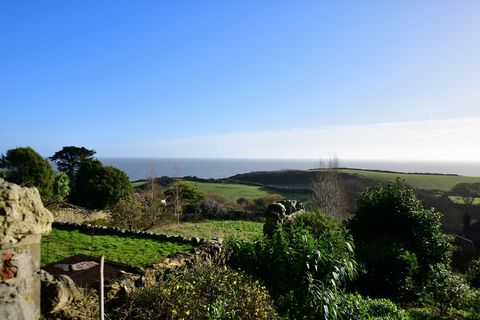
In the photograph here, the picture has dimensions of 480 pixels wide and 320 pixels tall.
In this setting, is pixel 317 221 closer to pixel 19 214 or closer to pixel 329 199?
pixel 19 214

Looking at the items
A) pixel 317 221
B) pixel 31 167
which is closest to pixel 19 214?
pixel 317 221

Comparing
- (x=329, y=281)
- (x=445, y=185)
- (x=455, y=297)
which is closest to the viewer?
(x=329, y=281)

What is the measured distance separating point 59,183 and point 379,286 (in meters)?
18.5

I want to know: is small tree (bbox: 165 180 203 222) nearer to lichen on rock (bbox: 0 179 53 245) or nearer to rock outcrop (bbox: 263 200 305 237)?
rock outcrop (bbox: 263 200 305 237)

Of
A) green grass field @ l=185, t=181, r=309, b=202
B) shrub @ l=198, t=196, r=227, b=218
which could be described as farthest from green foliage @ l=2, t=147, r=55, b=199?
green grass field @ l=185, t=181, r=309, b=202

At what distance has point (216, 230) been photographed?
67.7 feet

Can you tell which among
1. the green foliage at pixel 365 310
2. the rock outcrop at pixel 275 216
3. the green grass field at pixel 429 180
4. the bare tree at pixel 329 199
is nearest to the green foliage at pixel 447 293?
the green foliage at pixel 365 310

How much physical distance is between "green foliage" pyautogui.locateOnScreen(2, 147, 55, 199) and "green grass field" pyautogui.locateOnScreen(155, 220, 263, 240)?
6479mm

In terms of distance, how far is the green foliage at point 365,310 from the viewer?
631 centimetres

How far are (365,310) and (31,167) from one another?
61.4 ft

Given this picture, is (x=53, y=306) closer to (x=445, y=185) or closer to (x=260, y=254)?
(x=260, y=254)

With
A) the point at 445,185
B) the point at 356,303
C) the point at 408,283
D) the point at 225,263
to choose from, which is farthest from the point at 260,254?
the point at 445,185

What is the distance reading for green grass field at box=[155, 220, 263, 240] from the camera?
1889cm

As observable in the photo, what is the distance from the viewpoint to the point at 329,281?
5875 mm
